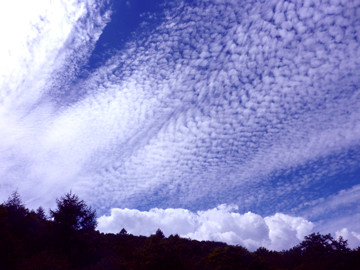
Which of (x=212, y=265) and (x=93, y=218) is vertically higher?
(x=93, y=218)

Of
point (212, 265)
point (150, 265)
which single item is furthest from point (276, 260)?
point (150, 265)

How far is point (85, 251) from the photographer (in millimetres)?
23266

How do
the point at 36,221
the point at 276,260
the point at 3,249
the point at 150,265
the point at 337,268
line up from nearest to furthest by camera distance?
1. the point at 3,249
2. the point at 150,265
3. the point at 337,268
4. the point at 36,221
5. the point at 276,260

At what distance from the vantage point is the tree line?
18.6 meters

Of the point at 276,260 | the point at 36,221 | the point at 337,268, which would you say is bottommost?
the point at 337,268

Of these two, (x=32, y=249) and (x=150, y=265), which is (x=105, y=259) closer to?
(x=150, y=265)

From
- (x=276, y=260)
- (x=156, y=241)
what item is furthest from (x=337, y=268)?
(x=156, y=241)

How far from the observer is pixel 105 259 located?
2145cm

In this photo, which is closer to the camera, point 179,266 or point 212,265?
point 179,266

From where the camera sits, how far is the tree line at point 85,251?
18.6 m

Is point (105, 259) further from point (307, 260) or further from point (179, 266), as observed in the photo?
point (307, 260)

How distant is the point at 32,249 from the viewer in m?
22.0

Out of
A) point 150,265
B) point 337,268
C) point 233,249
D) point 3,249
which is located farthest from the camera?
point 233,249

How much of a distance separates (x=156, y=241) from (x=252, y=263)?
29.0 ft
